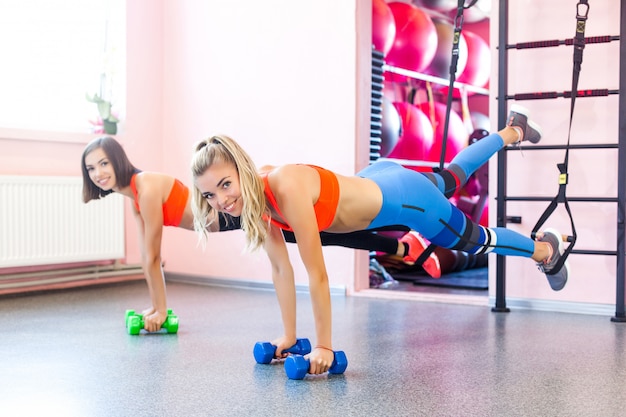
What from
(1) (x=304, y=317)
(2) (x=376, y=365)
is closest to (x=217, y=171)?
(2) (x=376, y=365)

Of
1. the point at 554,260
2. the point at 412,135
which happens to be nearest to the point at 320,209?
the point at 554,260

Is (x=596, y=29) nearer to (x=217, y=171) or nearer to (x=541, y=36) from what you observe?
(x=541, y=36)

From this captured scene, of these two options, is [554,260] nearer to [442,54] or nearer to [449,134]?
[449,134]

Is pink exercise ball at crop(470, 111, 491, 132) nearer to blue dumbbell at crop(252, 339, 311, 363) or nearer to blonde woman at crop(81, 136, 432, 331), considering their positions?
blonde woman at crop(81, 136, 432, 331)

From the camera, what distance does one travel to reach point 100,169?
3.31 metres

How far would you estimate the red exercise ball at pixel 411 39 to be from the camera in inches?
219

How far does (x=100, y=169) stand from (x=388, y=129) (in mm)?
2394

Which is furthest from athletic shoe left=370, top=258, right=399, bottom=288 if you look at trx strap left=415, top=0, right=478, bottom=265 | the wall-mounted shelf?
trx strap left=415, top=0, right=478, bottom=265

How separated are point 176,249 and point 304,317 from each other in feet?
6.20

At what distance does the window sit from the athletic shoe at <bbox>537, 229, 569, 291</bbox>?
3.21 metres

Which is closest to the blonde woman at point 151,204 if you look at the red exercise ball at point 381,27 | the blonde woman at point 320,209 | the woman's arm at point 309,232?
the blonde woman at point 320,209

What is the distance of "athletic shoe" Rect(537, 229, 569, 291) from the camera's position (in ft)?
10.9

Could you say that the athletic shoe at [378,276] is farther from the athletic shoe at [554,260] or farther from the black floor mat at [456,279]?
the athletic shoe at [554,260]

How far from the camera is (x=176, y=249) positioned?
5.51 metres
